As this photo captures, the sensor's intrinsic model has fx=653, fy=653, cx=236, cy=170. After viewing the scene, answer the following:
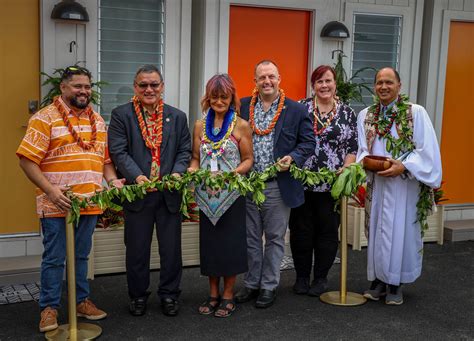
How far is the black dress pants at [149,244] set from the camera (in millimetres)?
4516

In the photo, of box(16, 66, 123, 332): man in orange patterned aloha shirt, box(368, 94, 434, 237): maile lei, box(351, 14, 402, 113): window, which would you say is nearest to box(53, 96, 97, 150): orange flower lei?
box(16, 66, 123, 332): man in orange patterned aloha shirt

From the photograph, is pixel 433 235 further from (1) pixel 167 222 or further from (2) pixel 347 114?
(1) pixel 167 222

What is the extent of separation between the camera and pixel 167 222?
4574 millimetres

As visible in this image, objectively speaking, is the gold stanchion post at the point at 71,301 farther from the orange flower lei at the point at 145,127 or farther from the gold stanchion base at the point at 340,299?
the gold stanchion base at the point at 340,299

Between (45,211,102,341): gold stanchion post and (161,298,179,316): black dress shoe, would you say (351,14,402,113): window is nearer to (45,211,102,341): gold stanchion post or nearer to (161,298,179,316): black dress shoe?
(161,298,179,316): black dress shoe

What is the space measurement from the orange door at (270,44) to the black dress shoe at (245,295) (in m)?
2.36

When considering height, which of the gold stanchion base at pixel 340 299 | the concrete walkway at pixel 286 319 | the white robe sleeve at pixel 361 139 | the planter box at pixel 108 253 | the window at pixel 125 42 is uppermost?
the window at pixel 125 42

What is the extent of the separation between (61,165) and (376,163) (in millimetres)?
2252

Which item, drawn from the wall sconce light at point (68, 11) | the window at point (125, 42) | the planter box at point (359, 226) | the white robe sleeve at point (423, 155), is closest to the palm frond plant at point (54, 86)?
the window at point (125, 42)

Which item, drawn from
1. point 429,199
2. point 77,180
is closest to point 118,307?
point 77,180

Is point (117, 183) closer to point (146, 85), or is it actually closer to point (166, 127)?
point (166, 127)

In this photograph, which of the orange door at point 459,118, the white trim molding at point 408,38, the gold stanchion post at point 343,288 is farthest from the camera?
the orange door at point 459,118

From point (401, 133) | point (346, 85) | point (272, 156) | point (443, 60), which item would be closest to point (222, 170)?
point (272, 156)

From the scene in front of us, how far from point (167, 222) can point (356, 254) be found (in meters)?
2.59
